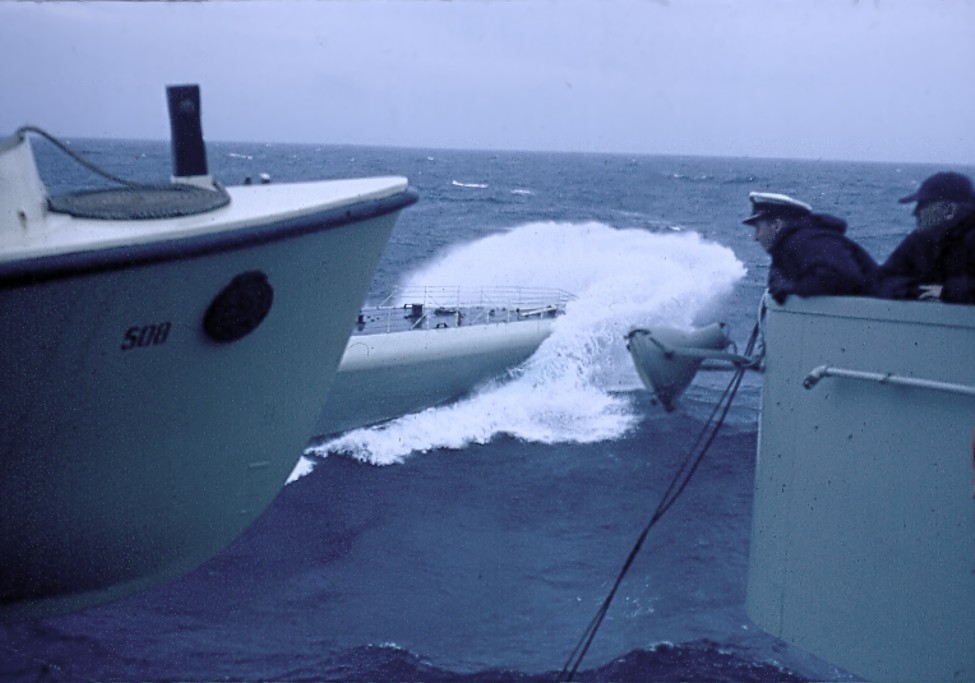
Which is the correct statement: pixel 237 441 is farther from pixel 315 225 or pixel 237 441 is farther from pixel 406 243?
pixel 406 243

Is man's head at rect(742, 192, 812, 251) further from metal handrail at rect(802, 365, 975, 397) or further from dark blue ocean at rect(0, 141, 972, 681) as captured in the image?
dark blue ocean at rect(0, 141, 972, 681)

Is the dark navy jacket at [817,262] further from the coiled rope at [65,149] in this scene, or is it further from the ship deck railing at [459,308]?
the ship deck railing at [459,308]

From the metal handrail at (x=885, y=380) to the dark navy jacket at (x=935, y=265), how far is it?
14.3 inches

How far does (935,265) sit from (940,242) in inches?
4.7

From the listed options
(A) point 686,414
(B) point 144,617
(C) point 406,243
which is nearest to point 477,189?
(C) point 406,243

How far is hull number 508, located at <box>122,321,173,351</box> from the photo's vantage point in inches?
178

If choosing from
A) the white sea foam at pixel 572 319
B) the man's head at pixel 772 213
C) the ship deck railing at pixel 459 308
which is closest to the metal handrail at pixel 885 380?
the man's head at pixel 772 213

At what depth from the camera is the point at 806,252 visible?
171 inches

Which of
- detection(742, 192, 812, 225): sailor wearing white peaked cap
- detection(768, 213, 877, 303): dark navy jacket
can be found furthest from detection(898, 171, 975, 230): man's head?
detection(742, 192, 812, 225): sailor wearing white peaked cap

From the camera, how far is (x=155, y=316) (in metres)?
4.57

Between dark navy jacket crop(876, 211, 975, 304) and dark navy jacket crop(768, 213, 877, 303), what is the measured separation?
4.1 inches

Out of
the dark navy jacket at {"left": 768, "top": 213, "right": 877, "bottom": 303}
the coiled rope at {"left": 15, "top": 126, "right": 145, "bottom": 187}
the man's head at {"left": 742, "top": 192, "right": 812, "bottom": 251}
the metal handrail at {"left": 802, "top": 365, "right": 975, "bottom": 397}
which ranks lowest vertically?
the metal handrail at {"left": 802, "top": 365, "right": 975, "bottom": 397}

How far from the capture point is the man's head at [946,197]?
13.3ft

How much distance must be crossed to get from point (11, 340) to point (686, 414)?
1666 cm
